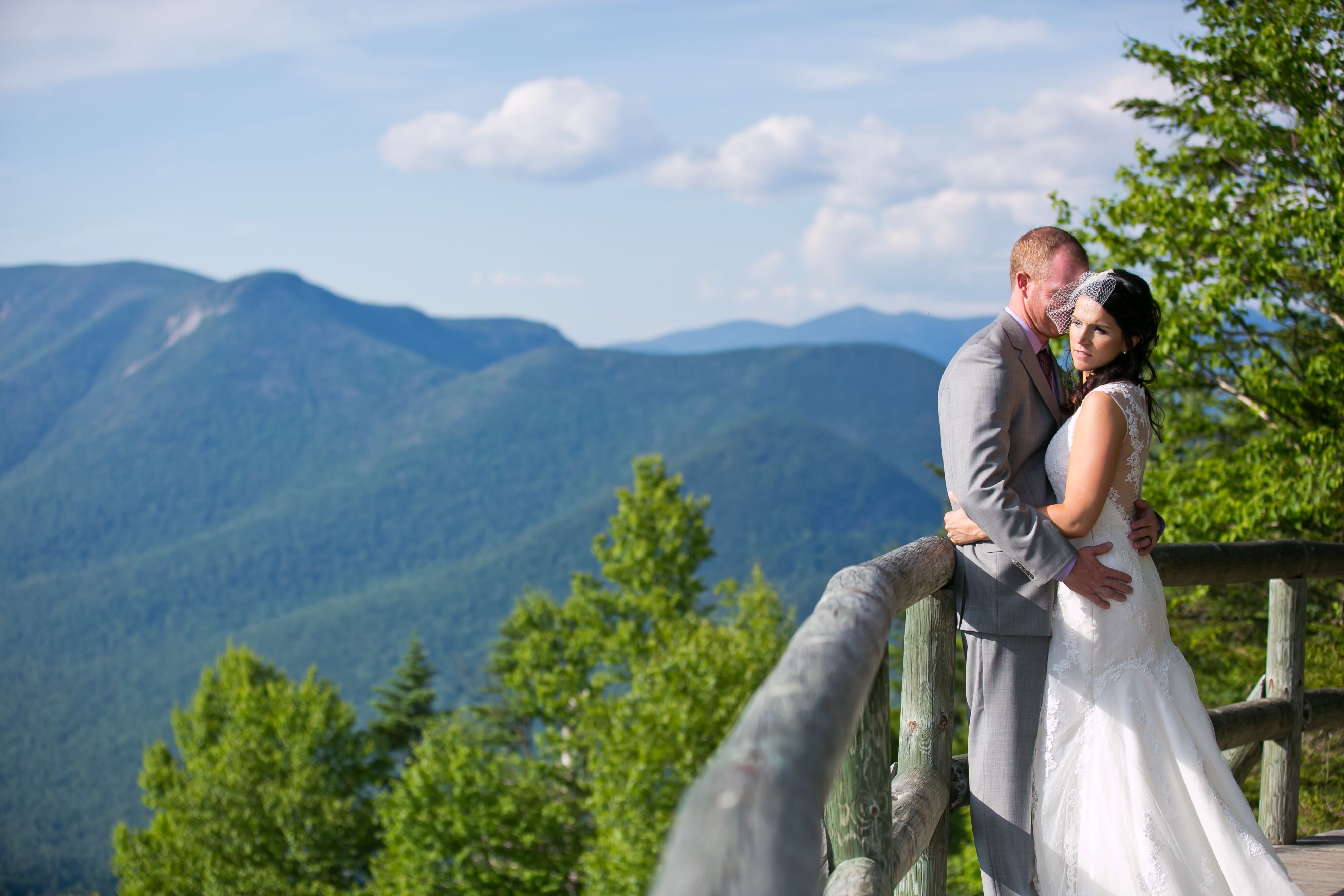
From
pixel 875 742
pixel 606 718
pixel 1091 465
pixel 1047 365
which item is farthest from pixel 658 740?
pixel 875 742

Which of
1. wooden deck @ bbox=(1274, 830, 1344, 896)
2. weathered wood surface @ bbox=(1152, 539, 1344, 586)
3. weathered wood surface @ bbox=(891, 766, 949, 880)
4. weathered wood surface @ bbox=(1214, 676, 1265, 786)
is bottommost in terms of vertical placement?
wooden deck @ bbox=(1274, 830, 1344, 896)

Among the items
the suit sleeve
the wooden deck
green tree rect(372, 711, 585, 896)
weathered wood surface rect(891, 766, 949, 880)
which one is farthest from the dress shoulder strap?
green tree rect(372, 711, 585, 896)

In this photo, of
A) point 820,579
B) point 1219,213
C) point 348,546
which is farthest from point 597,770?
point 348,546

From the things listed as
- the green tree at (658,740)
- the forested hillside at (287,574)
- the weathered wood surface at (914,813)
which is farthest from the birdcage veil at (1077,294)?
the forested hillside at (287,574)

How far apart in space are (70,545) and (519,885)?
177 metres

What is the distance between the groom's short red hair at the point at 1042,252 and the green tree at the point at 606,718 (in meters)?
23.6

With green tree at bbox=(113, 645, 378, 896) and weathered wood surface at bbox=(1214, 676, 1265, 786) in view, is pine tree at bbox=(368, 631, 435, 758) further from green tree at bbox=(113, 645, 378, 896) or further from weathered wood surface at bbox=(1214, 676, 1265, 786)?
weathered wood surface at bbox=(1214, 676, 1265, 786)

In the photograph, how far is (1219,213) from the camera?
10047 millimetres

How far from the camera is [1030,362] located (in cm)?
277

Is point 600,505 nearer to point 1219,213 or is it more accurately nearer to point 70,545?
point 70,545

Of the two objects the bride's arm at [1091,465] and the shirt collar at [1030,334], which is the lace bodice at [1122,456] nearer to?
the bride's arm at [1091,465]

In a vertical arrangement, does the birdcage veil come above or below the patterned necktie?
above

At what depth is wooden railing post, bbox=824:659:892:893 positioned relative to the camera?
1.84m

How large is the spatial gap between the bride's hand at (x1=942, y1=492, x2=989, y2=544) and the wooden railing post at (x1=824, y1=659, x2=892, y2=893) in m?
0.81
